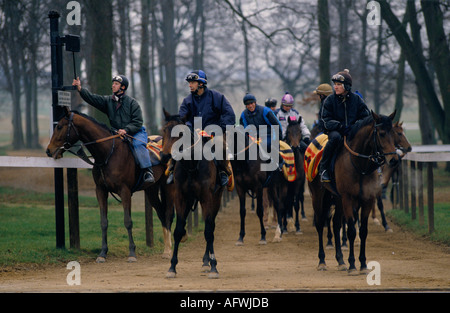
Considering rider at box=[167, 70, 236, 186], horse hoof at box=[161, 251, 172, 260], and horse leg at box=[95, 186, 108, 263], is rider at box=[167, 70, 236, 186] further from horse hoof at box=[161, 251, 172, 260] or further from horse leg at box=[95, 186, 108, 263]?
horse hoof at box=[161, 251, 172, 260]

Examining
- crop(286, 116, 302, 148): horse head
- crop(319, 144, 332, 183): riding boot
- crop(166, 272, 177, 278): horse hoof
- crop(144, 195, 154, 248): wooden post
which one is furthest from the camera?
crop(286, 116, 302, 148): horse head

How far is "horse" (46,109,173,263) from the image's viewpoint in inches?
448

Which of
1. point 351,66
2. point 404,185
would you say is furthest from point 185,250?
point 351,66

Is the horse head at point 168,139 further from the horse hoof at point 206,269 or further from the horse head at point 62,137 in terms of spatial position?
the horse head at point 62,137

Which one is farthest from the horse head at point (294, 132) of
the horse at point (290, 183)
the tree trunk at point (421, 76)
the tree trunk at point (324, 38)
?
the tree trunk at point (324, 38)

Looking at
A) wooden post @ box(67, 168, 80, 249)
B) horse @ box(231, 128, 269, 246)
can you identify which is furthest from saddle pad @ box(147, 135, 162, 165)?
horse @ box(231, 128, 269, 246)

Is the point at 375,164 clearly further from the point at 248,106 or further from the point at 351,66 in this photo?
the point at 351,66

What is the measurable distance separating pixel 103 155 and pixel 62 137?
2.60ft

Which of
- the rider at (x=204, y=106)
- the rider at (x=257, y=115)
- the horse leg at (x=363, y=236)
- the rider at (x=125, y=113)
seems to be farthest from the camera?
the rider at (x=257, y=115)

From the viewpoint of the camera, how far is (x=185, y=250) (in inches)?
536

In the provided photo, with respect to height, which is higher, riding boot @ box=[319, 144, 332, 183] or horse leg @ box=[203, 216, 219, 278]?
riding boot @ box=[319, 144, 332, 183]

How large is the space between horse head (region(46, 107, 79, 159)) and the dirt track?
1831mm

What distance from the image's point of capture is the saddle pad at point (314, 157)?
11.9m

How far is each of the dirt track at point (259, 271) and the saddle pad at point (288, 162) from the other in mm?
1513
